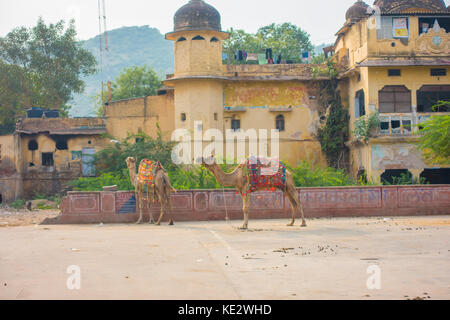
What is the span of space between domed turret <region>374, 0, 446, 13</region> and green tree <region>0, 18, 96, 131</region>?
79.5 feet

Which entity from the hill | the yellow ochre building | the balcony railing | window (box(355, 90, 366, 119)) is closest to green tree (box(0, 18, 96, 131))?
the yellow ochre building

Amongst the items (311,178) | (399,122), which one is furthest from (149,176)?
(399,122)

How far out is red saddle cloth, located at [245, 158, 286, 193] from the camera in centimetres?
1900

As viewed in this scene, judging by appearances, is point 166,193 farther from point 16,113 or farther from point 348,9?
point 16,113

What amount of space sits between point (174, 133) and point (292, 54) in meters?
23.9

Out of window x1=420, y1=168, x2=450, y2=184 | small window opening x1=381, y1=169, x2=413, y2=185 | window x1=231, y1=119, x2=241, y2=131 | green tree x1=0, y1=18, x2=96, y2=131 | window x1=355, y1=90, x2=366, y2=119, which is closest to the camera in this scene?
small window opening x1=381, y1=169, x2=413, y2=185

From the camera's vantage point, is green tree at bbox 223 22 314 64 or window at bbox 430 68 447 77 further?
green tree at bbox 223 22 314 64

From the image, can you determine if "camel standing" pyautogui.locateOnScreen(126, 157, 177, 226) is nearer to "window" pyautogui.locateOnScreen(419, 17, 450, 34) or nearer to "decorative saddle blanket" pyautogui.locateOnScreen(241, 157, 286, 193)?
"decorative saddle blanket" pyautogui.locateOnScreen(241, 157, 286, 193)

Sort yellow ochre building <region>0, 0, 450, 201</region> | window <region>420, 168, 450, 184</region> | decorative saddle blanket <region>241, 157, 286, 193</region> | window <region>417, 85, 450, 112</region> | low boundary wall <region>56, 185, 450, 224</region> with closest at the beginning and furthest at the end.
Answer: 1. decorative saddle blanket <region>241, 157, 286, 193</region>
2. low boundary wall <region>56, 185, 450, 224</region>
3. yellow ochre building <region>0, 0, 450, 201</region>
4. window <region>417, 85, 450, 112</region>
5. window <region>420, 168, 450, 184</region>

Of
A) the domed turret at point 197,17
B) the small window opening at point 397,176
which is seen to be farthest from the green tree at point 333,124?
the domed turret at point 197,17

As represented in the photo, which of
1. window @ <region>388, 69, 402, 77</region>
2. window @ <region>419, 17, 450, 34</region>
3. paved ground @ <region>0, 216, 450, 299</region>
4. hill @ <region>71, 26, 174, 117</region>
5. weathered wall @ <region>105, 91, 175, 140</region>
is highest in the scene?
hill @ <region>71, 26, 174, 117</region>

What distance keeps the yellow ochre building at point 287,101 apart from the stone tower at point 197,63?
53mm

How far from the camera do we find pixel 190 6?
32938mm

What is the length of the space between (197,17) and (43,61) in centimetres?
1764
